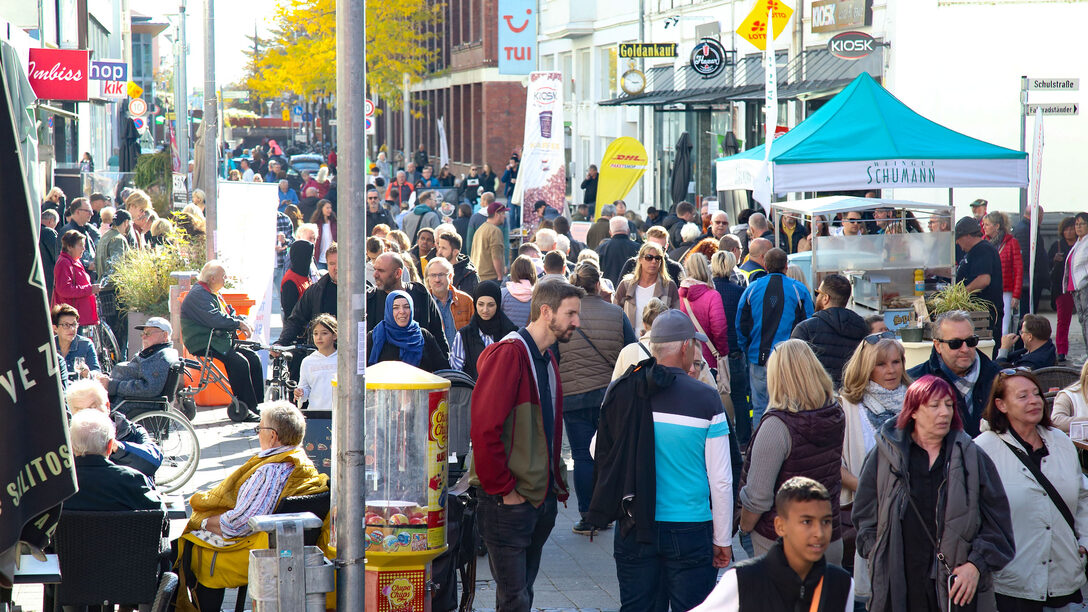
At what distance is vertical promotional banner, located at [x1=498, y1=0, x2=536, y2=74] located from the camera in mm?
34281

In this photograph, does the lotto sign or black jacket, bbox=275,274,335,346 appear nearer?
black jacket, bbox=275,274,335,346

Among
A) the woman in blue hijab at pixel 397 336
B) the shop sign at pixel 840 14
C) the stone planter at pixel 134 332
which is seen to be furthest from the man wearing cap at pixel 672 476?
the shop sign at pixel 840 14

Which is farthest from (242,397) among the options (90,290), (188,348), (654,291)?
(654,291)

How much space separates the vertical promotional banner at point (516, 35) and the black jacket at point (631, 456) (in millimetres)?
29275

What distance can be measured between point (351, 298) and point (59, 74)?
16.5 m

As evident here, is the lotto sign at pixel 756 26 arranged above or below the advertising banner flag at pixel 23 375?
above

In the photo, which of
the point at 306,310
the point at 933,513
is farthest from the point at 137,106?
the point at 933,513

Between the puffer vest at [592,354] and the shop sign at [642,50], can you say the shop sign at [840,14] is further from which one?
the puffer vest at [592,354]

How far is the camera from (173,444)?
984cm

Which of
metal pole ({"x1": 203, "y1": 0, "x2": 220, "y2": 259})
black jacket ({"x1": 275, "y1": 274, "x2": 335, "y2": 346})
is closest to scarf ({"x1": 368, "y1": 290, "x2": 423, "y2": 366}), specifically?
black jacket ({"x1": 275, "y1": 274, "x2": 335, "y2": 346})

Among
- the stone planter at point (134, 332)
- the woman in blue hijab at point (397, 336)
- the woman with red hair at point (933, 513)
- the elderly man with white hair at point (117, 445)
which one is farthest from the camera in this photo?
the stone planter at point (134, 332)

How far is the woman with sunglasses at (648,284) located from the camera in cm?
1013

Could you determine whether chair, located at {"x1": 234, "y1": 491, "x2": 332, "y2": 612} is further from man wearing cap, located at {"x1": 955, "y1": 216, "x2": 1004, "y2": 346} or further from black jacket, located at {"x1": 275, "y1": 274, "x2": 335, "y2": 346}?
man wearing cap, located at {"x1": 955, "y1": 216, "x2": 1004, "y2": 346}

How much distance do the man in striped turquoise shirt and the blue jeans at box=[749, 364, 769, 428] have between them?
4.50m
